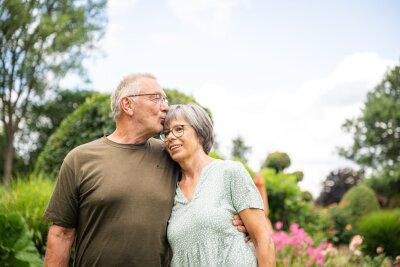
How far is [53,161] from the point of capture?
6.86 meters

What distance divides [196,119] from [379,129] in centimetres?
2881

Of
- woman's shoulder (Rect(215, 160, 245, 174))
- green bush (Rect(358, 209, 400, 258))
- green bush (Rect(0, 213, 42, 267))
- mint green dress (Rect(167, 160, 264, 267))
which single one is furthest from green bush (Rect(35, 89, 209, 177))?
green bush (Rect(358, 209, 400, 258))

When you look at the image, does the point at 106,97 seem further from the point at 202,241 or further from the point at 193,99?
the point at 202,241

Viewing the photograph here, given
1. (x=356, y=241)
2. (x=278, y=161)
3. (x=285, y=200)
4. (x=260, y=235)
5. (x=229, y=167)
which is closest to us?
(x=260, y=235)

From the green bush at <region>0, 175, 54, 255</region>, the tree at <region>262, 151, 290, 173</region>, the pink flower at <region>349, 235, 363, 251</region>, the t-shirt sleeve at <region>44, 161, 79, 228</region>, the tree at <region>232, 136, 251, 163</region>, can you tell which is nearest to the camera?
the t-shirt sleeve at <region>44, 161, 79, 228</region>

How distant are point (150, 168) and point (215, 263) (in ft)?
2.47

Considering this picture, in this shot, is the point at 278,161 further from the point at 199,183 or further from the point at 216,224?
the point at 216,224

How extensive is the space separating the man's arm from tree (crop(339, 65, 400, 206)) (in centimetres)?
2701

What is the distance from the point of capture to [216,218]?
256 centimetres

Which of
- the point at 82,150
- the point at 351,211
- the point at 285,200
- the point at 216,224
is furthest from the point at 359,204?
the point at 82,150

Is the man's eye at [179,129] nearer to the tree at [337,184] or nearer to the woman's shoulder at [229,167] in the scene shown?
the woman's shoulder at [229,167]

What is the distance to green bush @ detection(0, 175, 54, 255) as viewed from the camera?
16.2 ft

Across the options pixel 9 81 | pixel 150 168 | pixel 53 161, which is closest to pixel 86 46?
pixel 9 81

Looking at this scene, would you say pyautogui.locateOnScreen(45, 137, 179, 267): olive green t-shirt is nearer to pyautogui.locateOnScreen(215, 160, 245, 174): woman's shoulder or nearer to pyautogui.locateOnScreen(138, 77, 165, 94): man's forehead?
pyautogui.locateOnScreen(215, 160, 245, 174): woman's shoulder
